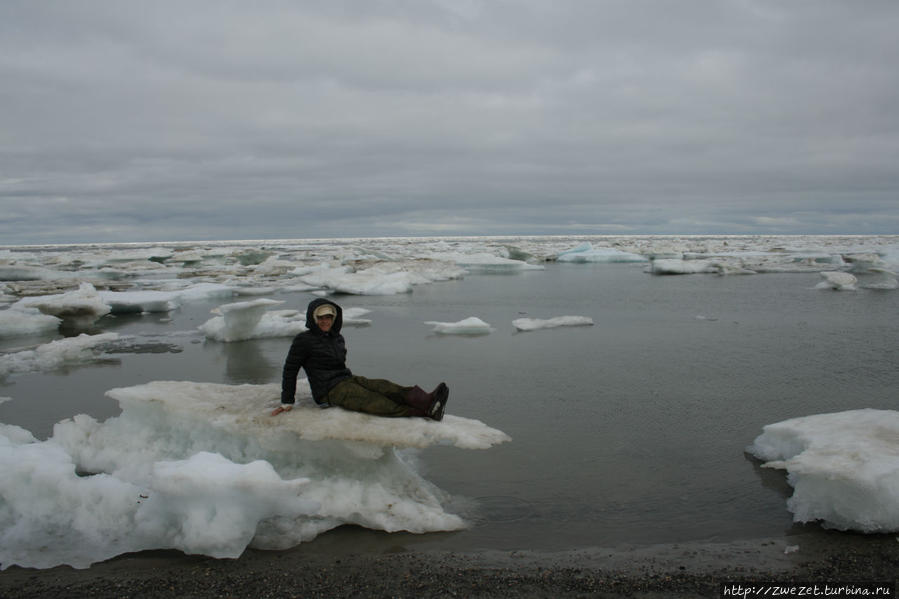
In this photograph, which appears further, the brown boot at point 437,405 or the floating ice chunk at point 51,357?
the floating ice chunk at point 51,357

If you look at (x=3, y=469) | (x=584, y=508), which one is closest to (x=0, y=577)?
(x=3, y=469)

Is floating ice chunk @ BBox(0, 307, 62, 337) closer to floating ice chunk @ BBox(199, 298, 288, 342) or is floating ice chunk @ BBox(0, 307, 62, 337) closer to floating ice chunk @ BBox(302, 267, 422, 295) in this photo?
floating ice chunk @ BBox(199, 298, 288, 342)

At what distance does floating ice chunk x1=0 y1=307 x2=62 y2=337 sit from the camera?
34.5 ft

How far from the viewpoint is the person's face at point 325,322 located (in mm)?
3979

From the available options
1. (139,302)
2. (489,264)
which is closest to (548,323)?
(139,302)

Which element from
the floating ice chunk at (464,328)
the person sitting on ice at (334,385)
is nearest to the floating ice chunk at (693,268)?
the floating ice chunk at (464,328)

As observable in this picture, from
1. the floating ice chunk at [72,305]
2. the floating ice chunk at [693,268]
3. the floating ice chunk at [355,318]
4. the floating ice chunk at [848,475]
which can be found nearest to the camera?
the floating ice chunk at [848,475]

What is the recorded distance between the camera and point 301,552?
3328 millimetres

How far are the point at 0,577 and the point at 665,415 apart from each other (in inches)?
199

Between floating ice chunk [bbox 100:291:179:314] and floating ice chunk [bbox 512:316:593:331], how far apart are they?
792cm

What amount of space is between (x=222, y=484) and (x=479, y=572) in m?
1.39

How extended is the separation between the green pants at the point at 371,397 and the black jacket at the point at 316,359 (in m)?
0.08

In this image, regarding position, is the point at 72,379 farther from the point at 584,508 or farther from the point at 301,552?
the point at 584,508

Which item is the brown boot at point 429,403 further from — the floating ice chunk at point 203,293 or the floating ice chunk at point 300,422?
the floating ice chunk at point 203,293
